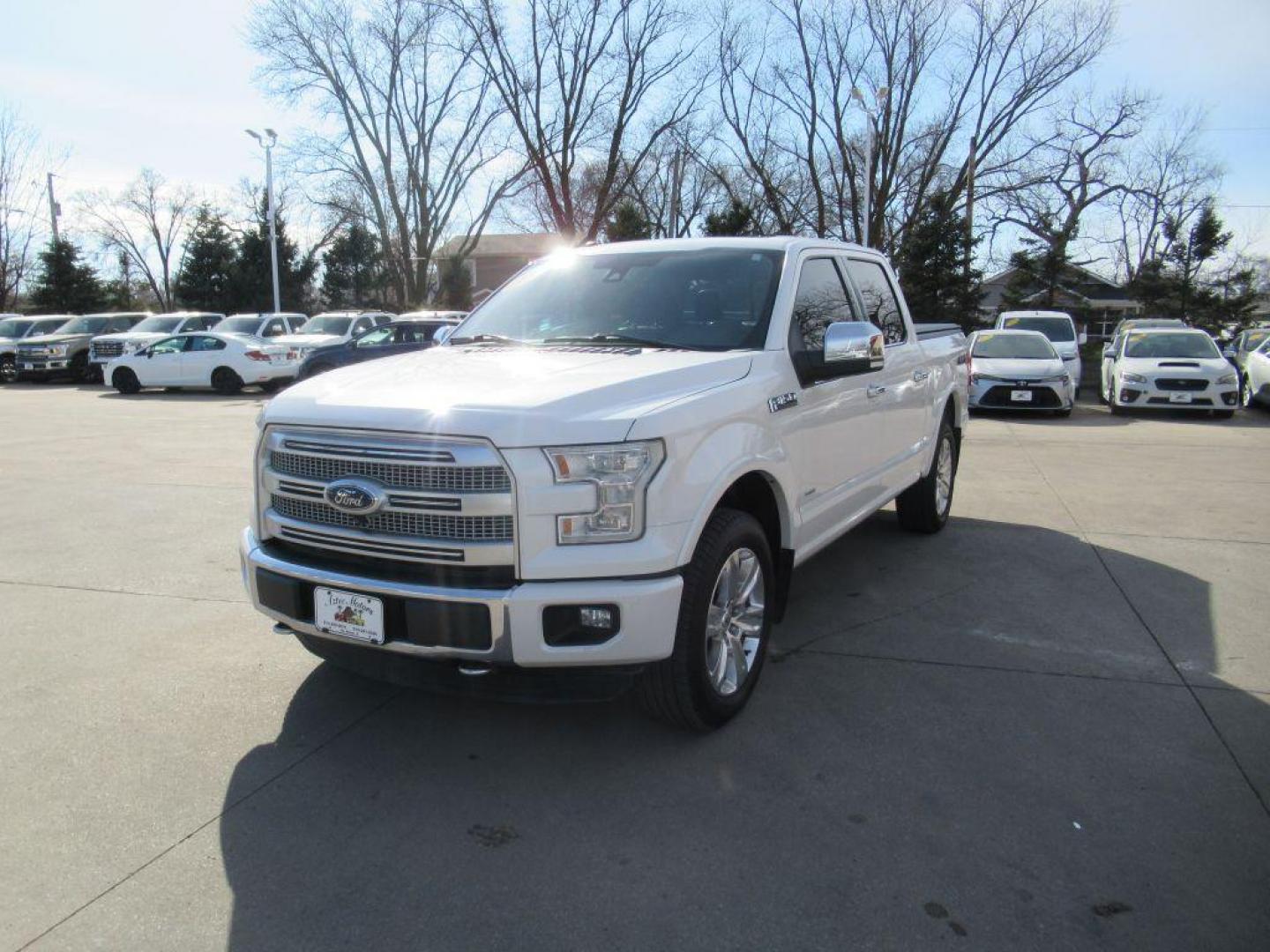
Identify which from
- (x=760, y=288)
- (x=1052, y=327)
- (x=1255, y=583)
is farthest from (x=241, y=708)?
(x=1052, y=327)

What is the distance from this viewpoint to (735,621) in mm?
3584

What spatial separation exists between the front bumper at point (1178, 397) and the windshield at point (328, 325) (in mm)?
18016

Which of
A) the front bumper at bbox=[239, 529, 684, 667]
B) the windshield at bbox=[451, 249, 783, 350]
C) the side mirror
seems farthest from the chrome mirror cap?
the front bumper at bbox=[239, 529, 684, 667]

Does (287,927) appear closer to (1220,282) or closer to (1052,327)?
(1052,327)

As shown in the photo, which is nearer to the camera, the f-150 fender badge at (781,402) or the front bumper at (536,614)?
the front bumper at (536,614)

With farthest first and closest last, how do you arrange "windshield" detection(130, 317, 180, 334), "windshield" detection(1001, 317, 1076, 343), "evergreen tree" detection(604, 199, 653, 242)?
"evergreen tree" detection(604, 199, 653, 242) < "windshield" detection(130, 317, 180, 334) < "windshield" detection(1001, 317, 1076, 343)

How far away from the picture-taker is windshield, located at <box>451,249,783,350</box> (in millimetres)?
4070

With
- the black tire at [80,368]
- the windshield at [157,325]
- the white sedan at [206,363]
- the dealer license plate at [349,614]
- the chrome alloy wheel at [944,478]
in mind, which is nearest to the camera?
the dealer license plate at [349,614]

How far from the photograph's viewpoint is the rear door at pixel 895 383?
17.0 feet

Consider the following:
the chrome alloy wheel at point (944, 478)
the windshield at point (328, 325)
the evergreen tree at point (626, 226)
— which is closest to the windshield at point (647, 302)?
the chrome alloy wheel at point (944, 478)

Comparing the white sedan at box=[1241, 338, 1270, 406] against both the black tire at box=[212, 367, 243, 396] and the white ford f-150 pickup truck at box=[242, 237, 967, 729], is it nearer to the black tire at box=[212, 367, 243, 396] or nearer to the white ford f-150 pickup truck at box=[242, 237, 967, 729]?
the white ford f-150 pickup truck at box=[242, 237, 967, 729]

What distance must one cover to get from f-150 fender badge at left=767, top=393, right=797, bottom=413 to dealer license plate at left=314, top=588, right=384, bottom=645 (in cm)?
171

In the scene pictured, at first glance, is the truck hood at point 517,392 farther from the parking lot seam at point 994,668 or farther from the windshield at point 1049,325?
the windshield at point 1049,325

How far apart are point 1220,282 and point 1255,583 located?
37.8 m
